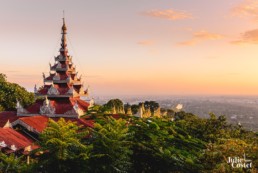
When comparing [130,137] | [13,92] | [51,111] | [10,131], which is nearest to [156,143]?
[130,137]

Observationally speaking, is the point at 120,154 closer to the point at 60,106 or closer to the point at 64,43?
the point at 60,106

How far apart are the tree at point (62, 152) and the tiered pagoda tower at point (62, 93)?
14520 millimetres

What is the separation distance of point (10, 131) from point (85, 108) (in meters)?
9.26

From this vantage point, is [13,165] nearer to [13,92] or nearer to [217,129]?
[217,129]

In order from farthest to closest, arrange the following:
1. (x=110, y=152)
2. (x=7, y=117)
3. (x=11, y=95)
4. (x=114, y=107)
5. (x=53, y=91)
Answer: (x=11, y=95), (x=114, y=107), (x=53, y=91), (x=7, y=117), (x=110, y=152)

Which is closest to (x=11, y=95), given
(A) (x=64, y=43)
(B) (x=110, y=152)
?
(A) (x=64, y=43)

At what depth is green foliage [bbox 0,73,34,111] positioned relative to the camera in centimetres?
5034

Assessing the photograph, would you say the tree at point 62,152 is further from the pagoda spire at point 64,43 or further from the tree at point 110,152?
the pagoda spire at point 64,43

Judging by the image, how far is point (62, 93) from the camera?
119 feet

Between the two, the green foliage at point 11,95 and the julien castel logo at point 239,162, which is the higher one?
the green foliage at point 11,95

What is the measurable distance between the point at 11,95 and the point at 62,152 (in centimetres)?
3508

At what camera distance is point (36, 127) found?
30.5 metres

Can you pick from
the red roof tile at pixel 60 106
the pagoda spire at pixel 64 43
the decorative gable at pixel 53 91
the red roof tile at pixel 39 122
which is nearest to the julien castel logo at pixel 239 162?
the red roof tile at pixel 39 122

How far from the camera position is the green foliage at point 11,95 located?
50344 millimetres
